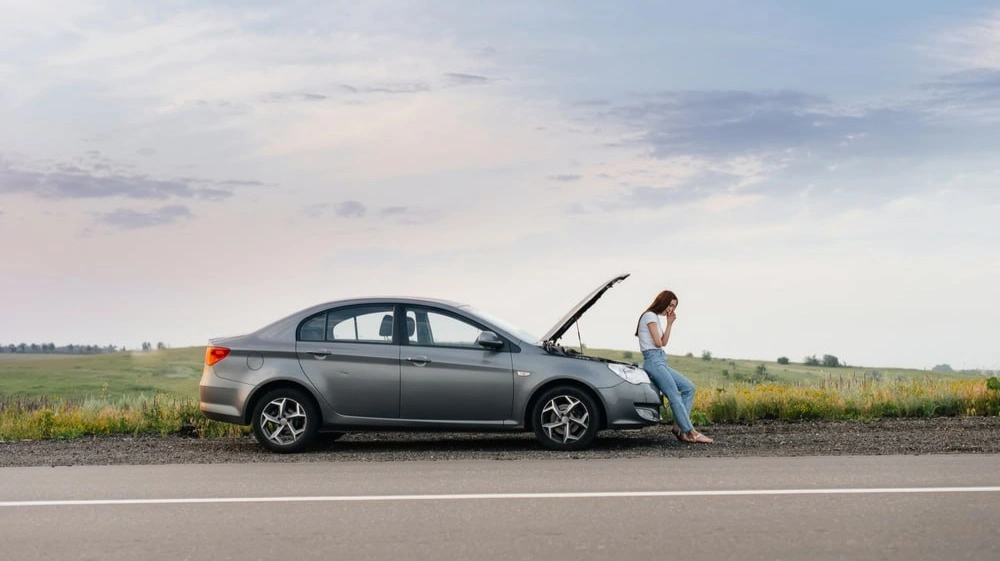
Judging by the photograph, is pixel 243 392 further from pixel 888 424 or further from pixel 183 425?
pixel 888 424

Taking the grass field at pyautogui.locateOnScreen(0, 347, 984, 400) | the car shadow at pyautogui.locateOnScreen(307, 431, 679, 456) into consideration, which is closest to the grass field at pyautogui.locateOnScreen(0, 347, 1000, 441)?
the car shadow at pyautogui.locateOnScreen(307, 431, 679, 456)

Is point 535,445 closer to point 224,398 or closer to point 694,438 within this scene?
point 694,438

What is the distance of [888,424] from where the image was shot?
16.9 meters

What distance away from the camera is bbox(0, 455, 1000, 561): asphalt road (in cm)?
778

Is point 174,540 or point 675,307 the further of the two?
point 675,307

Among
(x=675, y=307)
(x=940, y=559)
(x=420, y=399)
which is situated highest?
(x=675, y=307)

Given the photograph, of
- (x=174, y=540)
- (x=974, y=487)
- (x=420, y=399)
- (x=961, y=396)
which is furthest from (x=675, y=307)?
(x=174, y=540)

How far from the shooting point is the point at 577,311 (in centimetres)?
1449

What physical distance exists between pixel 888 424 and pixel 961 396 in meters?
2.39

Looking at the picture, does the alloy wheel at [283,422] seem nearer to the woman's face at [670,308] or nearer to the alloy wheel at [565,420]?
the alloy wheel at [565,420]

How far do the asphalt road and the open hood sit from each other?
2.40m

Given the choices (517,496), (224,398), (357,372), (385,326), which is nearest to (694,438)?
(385,326)

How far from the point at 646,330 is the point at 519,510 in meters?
5.90

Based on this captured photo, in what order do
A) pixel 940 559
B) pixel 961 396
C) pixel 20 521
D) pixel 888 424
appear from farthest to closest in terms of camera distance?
pixel 961 396 < pixel 888 424 < pixel 20 521 < pixel 940 559
